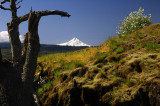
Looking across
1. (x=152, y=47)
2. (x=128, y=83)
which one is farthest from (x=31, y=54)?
(x=152, y=47)

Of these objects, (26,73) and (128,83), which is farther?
(26,73)

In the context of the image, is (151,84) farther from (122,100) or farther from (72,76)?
(72,76)

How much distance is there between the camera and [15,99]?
6.23 meters

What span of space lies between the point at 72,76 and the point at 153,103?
4.27 meters

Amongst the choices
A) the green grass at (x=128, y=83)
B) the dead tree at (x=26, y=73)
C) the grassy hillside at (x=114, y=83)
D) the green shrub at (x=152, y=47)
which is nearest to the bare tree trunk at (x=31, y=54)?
the dead tree at (x=26, y=73)

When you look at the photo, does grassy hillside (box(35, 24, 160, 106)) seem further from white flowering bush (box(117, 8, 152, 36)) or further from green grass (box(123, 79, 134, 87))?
white flowering bush (box(117, 8, 152, 36))

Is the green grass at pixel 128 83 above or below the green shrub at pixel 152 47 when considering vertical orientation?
below

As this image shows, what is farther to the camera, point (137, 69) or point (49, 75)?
point (49, 75)

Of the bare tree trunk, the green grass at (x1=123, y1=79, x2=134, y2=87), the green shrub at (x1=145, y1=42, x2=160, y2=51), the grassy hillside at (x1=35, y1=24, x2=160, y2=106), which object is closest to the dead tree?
the bare tree trunk

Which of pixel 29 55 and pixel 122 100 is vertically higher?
pixel 29 55

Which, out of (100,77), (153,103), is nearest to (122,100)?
(153,103)

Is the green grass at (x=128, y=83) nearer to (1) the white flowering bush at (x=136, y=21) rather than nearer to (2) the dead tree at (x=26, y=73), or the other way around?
(2) the dead tree at (x=26, y=73)

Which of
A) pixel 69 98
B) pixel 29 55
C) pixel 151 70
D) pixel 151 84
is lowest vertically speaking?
pixel 69 98

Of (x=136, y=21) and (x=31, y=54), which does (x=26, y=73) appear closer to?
(x=31, y=54)
